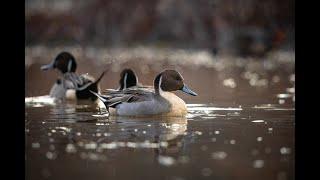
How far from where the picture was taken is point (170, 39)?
7781 millimetres

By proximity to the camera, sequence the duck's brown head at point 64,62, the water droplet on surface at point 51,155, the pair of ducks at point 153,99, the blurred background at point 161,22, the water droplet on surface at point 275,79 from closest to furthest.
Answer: the water droplet on surface at point 51,155, the pair of ducks at point 153,99, the blurred background at point 161,22, the duck's brown head at point 64,62, the water droplet on surface at point 275,79

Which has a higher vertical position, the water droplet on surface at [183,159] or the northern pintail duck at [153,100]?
the northern pintail duck at [153,100]

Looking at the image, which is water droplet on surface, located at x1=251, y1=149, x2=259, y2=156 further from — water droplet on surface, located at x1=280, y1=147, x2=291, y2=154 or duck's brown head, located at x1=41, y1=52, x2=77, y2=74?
duck's brown head, located at x1=41, y1=52, x2=77, y2=74

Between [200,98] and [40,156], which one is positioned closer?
[40,156]

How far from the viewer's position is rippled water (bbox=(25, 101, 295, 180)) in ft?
12.9

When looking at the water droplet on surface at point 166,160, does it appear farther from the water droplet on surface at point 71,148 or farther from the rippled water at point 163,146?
the water droplet on surface at point 71,148

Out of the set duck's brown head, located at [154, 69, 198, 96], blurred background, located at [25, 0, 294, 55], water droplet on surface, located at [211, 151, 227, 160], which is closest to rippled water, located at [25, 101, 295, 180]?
water droplet on surface, located at [211, 151, 227, 160]

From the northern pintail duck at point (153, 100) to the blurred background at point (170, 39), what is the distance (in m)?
0.58

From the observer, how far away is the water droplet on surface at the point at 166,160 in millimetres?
3996

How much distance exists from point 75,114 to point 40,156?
1.29 meters

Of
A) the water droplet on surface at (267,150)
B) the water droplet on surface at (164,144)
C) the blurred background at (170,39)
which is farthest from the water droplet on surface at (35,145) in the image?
the blurred background at (170,39)

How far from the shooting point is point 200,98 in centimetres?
600
